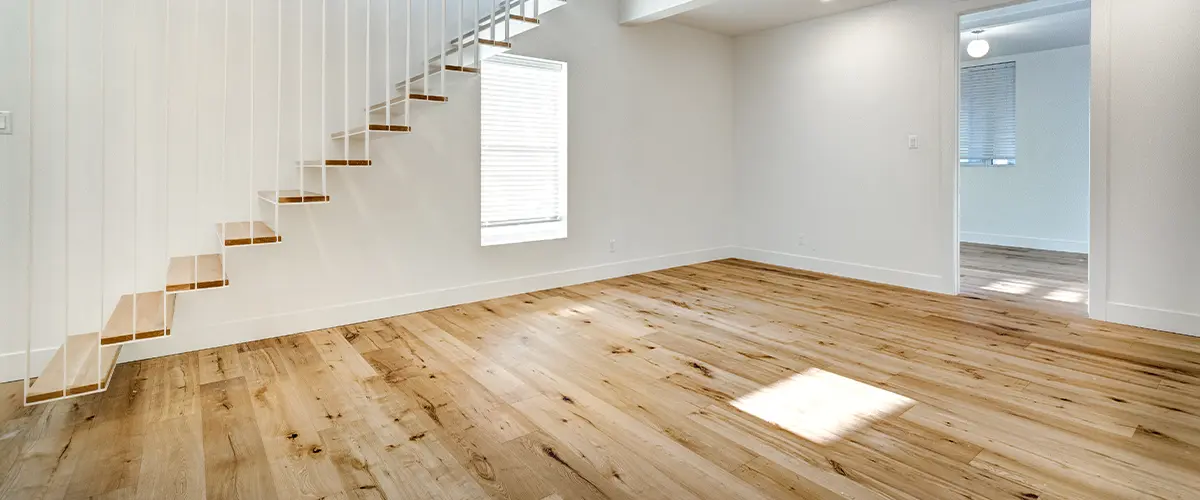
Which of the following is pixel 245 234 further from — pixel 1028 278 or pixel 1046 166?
pixel 1046 166

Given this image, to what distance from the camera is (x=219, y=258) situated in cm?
318

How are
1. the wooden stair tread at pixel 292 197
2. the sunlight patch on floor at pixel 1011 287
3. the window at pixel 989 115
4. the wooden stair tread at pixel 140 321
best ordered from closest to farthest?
the wooden stair tread at pixel 140 321 < the wooden stair tread at pixel 292 197 < the sunlight patch on floor at pixel 1011 287 < the window at pixel 989 115

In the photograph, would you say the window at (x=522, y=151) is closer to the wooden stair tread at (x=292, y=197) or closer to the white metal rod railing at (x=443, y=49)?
the white metal rod railing at (x=443, y=49)

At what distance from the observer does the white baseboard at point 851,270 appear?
4.81 m

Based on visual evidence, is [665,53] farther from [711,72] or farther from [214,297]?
[214,297]

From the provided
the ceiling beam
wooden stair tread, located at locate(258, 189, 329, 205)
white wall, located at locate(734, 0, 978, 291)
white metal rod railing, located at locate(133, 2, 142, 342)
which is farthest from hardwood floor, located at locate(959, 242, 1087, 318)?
white metal rod railing, located at locate(133, 2, 142, 342)

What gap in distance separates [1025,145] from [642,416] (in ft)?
22.5

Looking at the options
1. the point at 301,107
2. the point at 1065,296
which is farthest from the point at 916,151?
the point at 301,107

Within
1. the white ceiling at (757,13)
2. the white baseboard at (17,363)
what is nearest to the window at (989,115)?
the white ceiling at (757,13)

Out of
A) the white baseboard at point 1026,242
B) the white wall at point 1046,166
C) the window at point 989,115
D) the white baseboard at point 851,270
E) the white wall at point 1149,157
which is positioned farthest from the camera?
the window at point 989,115

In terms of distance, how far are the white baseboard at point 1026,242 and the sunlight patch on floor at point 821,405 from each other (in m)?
5.34

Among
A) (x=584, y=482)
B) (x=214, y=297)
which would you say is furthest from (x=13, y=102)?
(x=584, y=482)

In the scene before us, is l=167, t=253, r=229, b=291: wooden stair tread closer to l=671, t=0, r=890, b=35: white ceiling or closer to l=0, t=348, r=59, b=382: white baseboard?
l=0, t=348, r=59, b=382: white baseboard

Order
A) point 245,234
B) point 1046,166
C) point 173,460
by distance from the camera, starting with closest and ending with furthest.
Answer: point 173,460 → point 245,234 → point 1046,166
